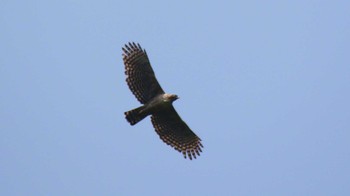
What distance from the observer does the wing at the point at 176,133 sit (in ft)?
96.4

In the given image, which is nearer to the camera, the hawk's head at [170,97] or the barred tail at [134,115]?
the barred tail at [134,115]

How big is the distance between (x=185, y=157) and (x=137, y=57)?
14.0ft

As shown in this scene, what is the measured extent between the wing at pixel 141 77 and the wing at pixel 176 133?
87 centimetres

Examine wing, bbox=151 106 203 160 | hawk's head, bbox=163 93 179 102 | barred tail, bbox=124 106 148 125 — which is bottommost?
wing, bbox=151 106 203 160

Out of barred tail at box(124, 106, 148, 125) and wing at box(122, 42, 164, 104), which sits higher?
wing at box(122, 42, 164, 104)

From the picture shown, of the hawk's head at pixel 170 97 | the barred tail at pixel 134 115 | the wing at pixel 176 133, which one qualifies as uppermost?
the hawk's head at pixel 170 97

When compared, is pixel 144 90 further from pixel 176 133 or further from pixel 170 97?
pixel 176 133

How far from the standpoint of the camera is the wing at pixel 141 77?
28.8 metres

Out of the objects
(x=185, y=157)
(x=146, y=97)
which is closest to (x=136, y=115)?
(x=146, y=97)

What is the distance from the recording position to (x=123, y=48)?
29.1 meters

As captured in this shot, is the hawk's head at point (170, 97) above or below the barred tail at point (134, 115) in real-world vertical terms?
above

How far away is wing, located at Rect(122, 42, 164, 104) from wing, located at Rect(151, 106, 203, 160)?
2.86ft

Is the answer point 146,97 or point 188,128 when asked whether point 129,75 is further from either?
point 188,128

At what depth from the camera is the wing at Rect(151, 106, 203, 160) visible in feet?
96.4
